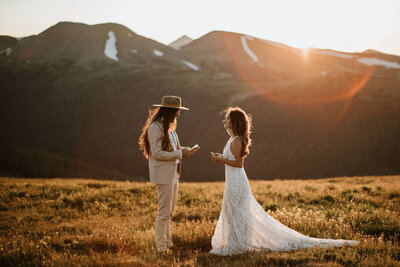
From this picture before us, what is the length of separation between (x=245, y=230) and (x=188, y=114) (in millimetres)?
49850

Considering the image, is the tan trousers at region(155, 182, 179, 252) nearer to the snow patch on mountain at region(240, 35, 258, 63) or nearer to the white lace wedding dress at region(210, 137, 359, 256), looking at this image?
the white lace wedding dress at region(210, 137, 359, 256)

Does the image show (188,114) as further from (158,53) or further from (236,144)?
(158,53)

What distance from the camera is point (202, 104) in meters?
56.2

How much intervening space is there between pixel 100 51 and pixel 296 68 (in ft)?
199

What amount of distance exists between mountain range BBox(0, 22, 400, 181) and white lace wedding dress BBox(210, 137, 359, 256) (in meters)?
27.4

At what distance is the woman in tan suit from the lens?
5152 mm

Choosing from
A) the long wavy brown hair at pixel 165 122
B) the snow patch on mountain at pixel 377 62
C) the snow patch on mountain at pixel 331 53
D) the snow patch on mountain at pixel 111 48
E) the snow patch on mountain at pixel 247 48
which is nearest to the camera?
the long wavy brown hair at pixel 165 122

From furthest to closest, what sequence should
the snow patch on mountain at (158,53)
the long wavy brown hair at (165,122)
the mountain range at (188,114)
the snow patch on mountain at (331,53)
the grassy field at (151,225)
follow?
the snow patch on mountain at (331,53) < the snow patch on mountain at (158,53) < the mountain range at (188,114) < the long wavy brown hair at (165,122) < the grassy field at (151,225)

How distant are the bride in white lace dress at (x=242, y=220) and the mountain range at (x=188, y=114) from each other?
27383mm

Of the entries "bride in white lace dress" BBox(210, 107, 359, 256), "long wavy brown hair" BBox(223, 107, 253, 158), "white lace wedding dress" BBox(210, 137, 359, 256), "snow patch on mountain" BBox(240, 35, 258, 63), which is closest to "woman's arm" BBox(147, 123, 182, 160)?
"bride in white lace dress" BBox(210, 107, 359, 256)

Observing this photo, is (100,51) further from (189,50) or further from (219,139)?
(219,139)

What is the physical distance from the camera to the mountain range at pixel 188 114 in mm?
38812

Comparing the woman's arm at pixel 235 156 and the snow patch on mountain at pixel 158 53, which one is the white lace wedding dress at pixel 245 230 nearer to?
the woman's arm at pixel 235 156

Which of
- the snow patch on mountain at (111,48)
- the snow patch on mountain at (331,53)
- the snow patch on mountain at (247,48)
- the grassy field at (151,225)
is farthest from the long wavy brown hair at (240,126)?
the snow patch on mountain at (331,53)
